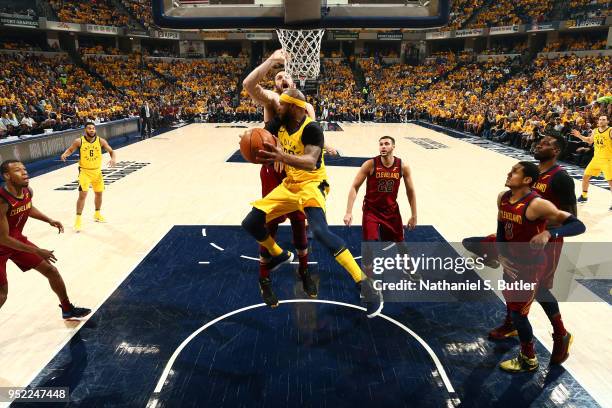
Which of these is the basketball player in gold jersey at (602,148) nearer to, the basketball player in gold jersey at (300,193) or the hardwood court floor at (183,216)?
the hardwood court floor at (183,216)

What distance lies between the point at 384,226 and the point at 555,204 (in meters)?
1.68

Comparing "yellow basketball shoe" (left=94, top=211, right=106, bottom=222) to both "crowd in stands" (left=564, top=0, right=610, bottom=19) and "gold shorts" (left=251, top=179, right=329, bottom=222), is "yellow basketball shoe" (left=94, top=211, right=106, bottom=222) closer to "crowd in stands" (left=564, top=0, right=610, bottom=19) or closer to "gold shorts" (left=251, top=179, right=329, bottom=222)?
"gold shorts" (left=251, top=179, right=329, bottom=222)

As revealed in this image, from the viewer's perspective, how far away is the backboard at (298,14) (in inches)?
320

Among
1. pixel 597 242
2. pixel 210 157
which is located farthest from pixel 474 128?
pixel 597 242

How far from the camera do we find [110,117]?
20.6 meters

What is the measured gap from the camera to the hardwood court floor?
396 centimetres

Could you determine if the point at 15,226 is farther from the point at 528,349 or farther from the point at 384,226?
the point at 528,349

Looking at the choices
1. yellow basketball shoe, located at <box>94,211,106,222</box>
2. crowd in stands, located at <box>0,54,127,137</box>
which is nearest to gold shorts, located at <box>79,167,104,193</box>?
yellow basketball shoe, located at <box>94,211,106,222</box>

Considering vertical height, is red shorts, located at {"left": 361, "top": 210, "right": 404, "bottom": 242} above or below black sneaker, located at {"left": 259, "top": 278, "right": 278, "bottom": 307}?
above

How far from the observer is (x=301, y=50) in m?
12.2

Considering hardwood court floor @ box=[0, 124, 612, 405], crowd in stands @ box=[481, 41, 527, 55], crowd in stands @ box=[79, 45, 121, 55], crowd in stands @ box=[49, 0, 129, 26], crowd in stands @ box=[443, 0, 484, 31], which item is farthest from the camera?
crowd in stands @ box=[443, 0, 484, 31]

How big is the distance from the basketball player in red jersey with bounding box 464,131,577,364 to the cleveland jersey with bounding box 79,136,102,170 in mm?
5928

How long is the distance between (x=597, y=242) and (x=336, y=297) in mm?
4495

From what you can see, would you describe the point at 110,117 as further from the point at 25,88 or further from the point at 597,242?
the point at 597,242
